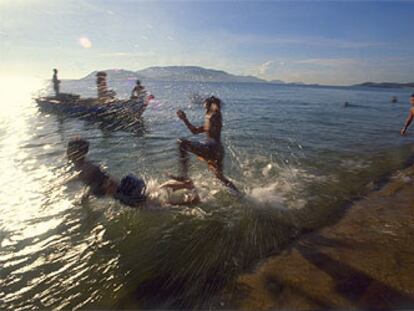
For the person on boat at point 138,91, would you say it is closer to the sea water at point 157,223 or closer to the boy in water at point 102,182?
the sea water at point 157,223

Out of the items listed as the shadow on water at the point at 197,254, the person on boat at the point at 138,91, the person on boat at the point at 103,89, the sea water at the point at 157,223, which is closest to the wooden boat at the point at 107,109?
the person on boat at the point at 103,89

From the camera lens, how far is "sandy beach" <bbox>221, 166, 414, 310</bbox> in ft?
11.5

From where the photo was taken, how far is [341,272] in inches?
159

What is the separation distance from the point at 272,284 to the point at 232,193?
134 inches

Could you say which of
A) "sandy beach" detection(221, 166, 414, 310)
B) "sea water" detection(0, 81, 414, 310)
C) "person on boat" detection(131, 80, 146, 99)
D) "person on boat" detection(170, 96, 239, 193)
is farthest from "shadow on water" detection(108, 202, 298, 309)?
"person on boat" detection(131, 80, 146, 99)

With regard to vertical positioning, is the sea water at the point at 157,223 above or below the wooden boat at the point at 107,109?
below

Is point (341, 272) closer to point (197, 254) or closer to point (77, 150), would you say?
point (197, 254)

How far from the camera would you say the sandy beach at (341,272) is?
3.52m

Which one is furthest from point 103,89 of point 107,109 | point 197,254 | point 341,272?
point 341,272

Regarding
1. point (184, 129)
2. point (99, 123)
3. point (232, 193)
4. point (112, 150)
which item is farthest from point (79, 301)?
point (99, 123)

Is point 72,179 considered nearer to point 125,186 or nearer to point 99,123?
point 125,186

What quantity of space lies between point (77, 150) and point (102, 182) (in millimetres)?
952

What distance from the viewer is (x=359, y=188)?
24.7 feet

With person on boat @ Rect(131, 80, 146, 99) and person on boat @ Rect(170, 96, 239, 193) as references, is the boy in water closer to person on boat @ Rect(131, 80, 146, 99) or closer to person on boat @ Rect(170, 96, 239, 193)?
person on boat @ Rect(170, 96, 239, 193)
